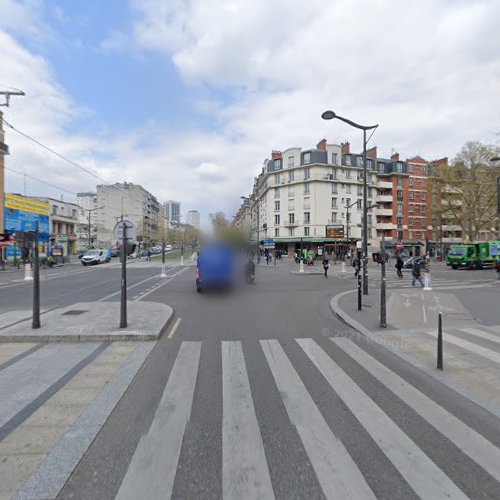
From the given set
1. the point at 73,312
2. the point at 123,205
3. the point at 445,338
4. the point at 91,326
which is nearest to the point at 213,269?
the point at 73,312

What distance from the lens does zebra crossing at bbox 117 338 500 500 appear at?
2189 mm

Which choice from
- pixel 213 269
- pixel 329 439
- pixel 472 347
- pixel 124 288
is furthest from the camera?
pixel 213 269

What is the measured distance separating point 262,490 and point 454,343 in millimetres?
5483

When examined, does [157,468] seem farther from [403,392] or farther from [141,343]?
[141,343]

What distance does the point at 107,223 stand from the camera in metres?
83.1

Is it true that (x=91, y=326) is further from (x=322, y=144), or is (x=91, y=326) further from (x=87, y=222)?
(x=87, y=222)

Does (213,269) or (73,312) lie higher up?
(213,269)

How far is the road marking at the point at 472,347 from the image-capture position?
196 inches

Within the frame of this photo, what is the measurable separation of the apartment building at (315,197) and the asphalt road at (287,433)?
40.3m

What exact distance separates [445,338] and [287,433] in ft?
16.7

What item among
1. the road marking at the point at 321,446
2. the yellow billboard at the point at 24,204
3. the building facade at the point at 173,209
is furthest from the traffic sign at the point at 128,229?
the building facade at the point at 173,209

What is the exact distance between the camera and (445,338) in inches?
Answer: 239

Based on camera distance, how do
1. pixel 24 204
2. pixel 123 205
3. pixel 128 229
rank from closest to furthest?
1. pixel 128 229
2. pixel 24 204
3. pixel 123 205

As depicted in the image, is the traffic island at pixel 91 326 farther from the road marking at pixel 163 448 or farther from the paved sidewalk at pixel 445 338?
the paved sidewalk at pixel 445 338
